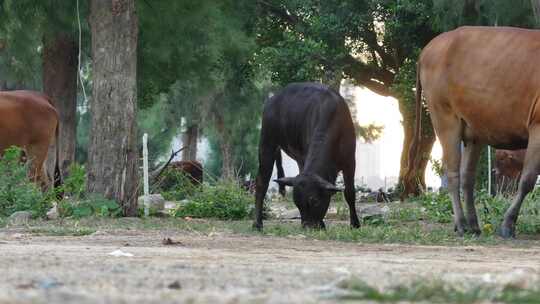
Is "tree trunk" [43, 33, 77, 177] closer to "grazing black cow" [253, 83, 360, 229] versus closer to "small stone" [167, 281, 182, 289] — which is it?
"grazing black cow" [253, 83, 360, 229]

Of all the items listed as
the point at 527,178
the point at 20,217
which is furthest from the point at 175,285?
the point at 20,217

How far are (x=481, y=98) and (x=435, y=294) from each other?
8194 mm

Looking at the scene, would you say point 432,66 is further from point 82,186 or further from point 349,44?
point 349,44

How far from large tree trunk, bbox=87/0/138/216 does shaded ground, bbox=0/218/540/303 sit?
4472mm

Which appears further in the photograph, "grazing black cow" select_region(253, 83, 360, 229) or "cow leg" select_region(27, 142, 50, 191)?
"cow leg" select_region(27, 142, 50, 191)

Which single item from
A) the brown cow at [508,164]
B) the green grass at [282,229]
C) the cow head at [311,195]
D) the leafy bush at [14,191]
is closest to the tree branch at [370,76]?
the brown cow at [508,164]

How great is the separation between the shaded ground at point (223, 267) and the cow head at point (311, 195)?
92 centimetres

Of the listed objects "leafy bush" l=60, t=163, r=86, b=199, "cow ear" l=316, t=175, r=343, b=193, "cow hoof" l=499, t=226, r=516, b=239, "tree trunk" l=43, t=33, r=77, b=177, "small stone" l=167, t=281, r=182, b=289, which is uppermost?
"tree trunk" l=43, t=33, r=77, b=177

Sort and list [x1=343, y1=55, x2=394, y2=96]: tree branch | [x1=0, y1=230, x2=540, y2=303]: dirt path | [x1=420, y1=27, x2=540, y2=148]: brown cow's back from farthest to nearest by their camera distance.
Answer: [x1=343, y1=55, x2=394, y2=96]: tree branch
[x1=420, y1=27, x2=540, y2=148]: brown cow's back
[x1=0, y1=230, x2=540, y2=303]: dirt path

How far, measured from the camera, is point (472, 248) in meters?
11.7

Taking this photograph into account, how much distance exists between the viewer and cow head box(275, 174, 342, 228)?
14.4 metres

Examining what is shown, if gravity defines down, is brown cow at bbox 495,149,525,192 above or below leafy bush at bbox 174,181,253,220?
above

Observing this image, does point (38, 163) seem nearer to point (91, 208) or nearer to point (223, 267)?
point (91, 208)

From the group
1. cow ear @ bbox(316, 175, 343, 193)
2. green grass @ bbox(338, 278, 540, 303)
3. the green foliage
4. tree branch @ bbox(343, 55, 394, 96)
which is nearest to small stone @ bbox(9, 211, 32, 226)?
cow ear @ bbox(316, 175, 343, 193)
